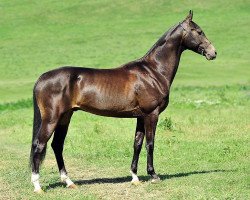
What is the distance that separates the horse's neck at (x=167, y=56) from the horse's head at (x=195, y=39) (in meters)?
0.15

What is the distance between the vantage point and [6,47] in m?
55.1

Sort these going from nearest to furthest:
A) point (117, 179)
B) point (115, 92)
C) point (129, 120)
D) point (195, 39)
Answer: point (115, 92)
point (195, 39)
point (117, 179)
point (129, 120)

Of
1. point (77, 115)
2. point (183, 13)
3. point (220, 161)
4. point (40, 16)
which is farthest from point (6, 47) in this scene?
point (220, 161)

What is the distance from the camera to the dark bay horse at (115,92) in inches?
464

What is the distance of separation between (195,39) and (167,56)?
612 millimetres

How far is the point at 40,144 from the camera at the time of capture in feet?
38.9

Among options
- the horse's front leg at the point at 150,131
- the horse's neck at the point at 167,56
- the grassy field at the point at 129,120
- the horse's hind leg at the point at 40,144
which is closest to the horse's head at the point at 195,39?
the horse's neck at the point at 167,56

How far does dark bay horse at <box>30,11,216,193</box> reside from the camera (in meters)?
11.8

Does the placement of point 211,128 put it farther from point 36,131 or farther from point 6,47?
point 6,47

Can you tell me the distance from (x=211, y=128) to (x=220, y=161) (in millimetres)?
5023

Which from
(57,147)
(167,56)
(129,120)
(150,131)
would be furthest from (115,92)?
(129,120)

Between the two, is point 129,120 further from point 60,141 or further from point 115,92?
point 115,92

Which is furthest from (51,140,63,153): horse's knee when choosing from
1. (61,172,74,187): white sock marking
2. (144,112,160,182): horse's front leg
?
(144,112,160,182): horse's front leg

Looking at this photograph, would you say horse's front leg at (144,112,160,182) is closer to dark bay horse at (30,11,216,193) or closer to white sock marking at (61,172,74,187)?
dark bay horse at (30,11,216,193)
